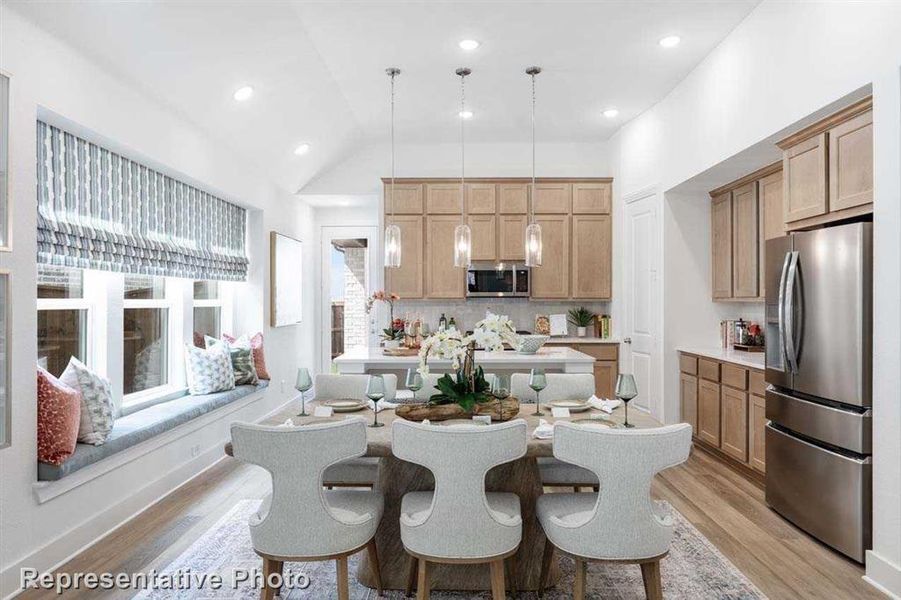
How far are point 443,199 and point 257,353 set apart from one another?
2587 mm

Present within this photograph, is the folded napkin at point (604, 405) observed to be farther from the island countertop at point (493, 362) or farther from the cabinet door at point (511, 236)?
the cabinet door at point (511, 236)

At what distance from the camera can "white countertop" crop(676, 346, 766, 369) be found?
166 inches

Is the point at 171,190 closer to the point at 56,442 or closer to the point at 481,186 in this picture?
the point at 56,442

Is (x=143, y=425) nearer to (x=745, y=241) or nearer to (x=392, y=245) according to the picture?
(x=392, y=245)

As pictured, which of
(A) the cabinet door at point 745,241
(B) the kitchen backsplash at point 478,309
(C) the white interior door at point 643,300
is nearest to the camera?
(A) the cabinet door at point 745,241

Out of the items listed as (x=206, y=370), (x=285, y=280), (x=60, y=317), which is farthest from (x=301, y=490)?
(x=285, y=280)

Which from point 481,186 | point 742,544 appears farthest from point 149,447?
point 481,186

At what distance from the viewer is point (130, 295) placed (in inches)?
167

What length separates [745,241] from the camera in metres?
4.91

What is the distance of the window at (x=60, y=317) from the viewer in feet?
10.9

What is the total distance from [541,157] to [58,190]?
16.5 ft

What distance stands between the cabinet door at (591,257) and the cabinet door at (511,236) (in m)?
0.58

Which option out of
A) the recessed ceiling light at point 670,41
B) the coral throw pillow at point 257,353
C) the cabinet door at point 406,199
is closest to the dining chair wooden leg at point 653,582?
the recessed ceiling light at point 670,41

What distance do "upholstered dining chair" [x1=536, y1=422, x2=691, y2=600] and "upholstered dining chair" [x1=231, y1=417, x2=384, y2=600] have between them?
0.78 m
